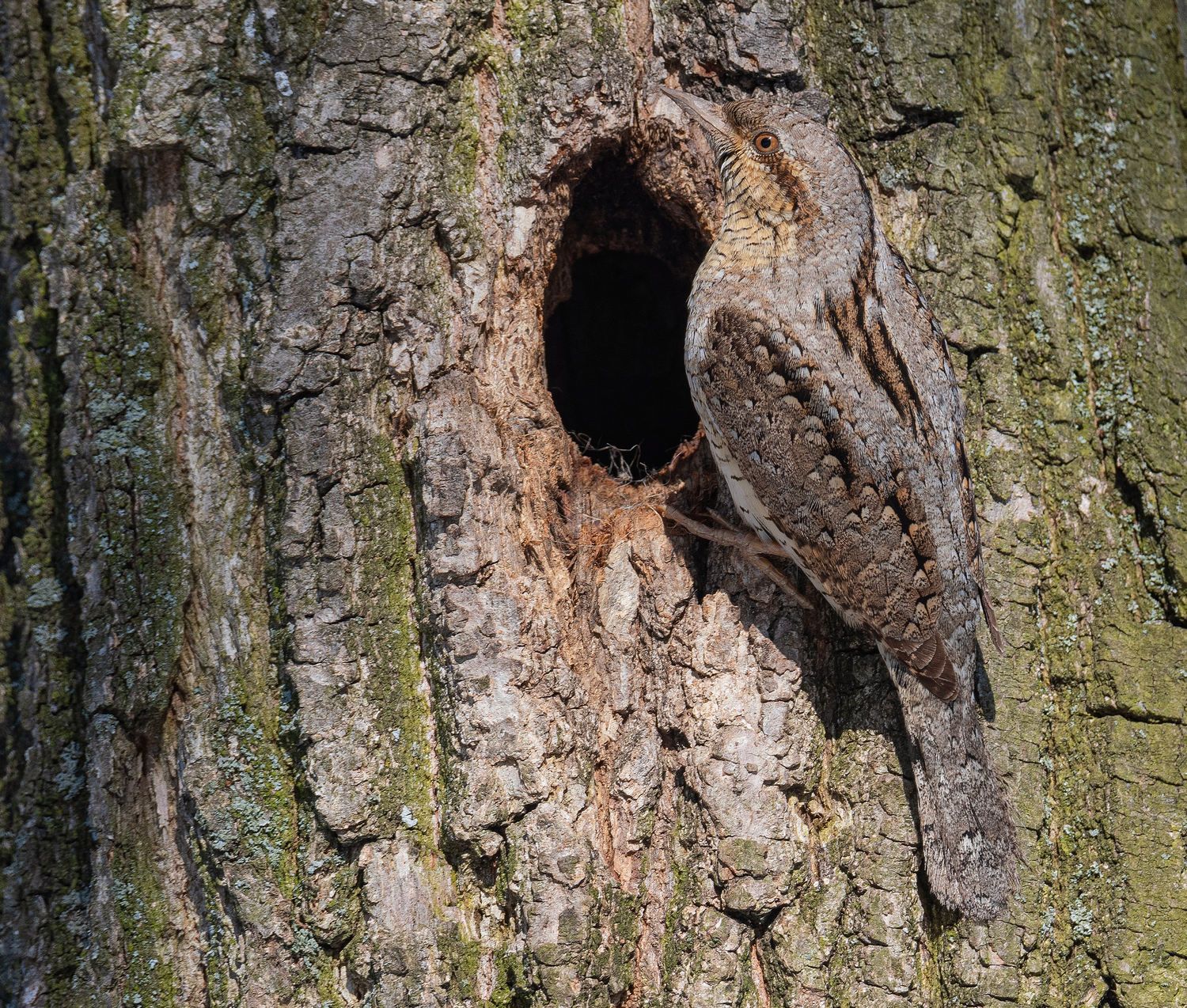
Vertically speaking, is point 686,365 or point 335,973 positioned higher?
point 686,365

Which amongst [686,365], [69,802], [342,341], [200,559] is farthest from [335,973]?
[686,365]

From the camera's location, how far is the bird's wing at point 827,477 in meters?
2.74

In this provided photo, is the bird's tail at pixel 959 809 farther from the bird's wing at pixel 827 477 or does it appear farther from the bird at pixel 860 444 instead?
the bird's wing at pixel 827 477

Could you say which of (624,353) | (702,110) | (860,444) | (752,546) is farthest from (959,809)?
(624,353)

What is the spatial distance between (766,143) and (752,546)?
3.84ft

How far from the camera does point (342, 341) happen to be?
2.68 metres

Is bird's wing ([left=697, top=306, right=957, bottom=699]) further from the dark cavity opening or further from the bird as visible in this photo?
the dark cavity opening

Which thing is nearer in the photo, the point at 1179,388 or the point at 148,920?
the point at 148,920

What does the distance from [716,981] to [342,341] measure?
1945mm

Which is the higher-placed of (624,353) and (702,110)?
(702,110)

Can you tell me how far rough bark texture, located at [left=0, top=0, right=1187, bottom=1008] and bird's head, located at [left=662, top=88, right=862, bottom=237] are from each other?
99 mm

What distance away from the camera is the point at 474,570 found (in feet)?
8.59

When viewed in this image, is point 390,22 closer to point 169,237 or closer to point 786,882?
point 169,237

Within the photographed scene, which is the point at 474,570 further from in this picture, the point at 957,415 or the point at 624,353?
the point at 624,353
